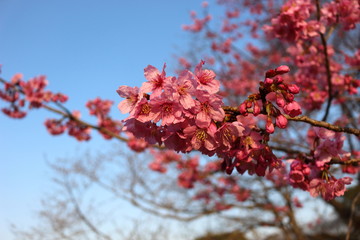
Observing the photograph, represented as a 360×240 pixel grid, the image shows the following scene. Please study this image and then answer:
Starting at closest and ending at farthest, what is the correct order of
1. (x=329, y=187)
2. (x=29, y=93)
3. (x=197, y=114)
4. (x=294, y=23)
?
(x=197, y=114) → (x=329, y=187) → (x=294, y=23) → (x=29, y=93)

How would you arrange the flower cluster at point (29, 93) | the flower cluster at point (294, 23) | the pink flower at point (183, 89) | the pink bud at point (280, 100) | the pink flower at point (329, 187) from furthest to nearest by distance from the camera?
the flower cluster at point (29, 93) → the flower cluster at point (294, 23) → the pink flower at point (329, 187) → the pink bud at point (280, 100) → the pink flower at point (183, 89)

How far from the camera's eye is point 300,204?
6.54 meters

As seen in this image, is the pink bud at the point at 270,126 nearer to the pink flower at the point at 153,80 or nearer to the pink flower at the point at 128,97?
the pink flower at the point at 153,80

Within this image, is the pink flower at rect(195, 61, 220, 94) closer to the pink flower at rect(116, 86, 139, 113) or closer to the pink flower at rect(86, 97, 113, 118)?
the pink flower at rect(116, 86, 139, 113)

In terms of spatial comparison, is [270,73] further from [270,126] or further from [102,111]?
[102,111]

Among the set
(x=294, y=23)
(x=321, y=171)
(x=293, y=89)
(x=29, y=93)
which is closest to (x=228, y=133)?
(x=293, y=89)

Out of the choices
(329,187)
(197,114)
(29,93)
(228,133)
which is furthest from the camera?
(29,93)

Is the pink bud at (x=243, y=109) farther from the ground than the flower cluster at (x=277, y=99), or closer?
closer

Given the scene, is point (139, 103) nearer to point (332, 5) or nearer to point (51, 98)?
point (332, 5)

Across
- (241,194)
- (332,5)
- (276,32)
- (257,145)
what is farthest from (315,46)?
(241,194)

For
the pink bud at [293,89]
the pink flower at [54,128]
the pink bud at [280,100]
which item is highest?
the pink flower at [54,128]

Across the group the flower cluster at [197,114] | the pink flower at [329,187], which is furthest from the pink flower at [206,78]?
the pink flower at [329,187]

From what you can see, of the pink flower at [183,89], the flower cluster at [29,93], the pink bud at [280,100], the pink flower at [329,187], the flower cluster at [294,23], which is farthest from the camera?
the flower cluster at [29,93]

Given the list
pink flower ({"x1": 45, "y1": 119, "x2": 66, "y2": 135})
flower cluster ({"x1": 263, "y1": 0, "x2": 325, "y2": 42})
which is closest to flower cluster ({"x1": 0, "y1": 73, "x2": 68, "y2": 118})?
pink flower ({"x1": 45, "y1": 119, "x2": 66, "y2": 135})
